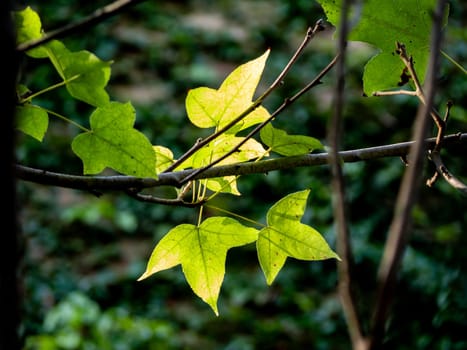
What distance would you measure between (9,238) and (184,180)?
12.9 inches

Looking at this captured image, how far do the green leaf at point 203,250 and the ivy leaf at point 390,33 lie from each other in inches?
8.8

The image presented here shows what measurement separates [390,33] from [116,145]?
329 millimetres

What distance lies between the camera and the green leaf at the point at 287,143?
62 centimetres

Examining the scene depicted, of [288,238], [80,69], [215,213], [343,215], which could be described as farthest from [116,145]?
[215,213]

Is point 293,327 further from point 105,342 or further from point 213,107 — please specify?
point 213,107

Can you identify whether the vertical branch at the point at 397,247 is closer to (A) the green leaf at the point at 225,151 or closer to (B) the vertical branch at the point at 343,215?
(B) the vertical branch at the point at 343,215

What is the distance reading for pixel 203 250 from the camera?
0.68m

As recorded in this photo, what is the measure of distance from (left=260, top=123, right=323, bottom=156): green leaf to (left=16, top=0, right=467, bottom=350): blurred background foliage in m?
1.40

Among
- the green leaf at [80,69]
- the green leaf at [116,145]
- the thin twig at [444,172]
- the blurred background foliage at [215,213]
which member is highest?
the green leaf at [80,69]

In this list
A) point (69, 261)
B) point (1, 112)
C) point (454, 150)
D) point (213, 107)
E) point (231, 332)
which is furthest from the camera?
point (69, 261)

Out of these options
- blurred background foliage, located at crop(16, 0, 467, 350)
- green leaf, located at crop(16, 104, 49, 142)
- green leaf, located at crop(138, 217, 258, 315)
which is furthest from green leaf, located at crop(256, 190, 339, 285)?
blurred background foliage, located at crop(16, 0, 467, 350)

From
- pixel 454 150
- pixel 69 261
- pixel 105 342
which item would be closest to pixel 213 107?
pixel 454 150

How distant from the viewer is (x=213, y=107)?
674mm

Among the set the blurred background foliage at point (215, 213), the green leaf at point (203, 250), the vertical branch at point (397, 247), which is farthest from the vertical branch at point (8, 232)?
the blurred background foliage at point (215, 213)
